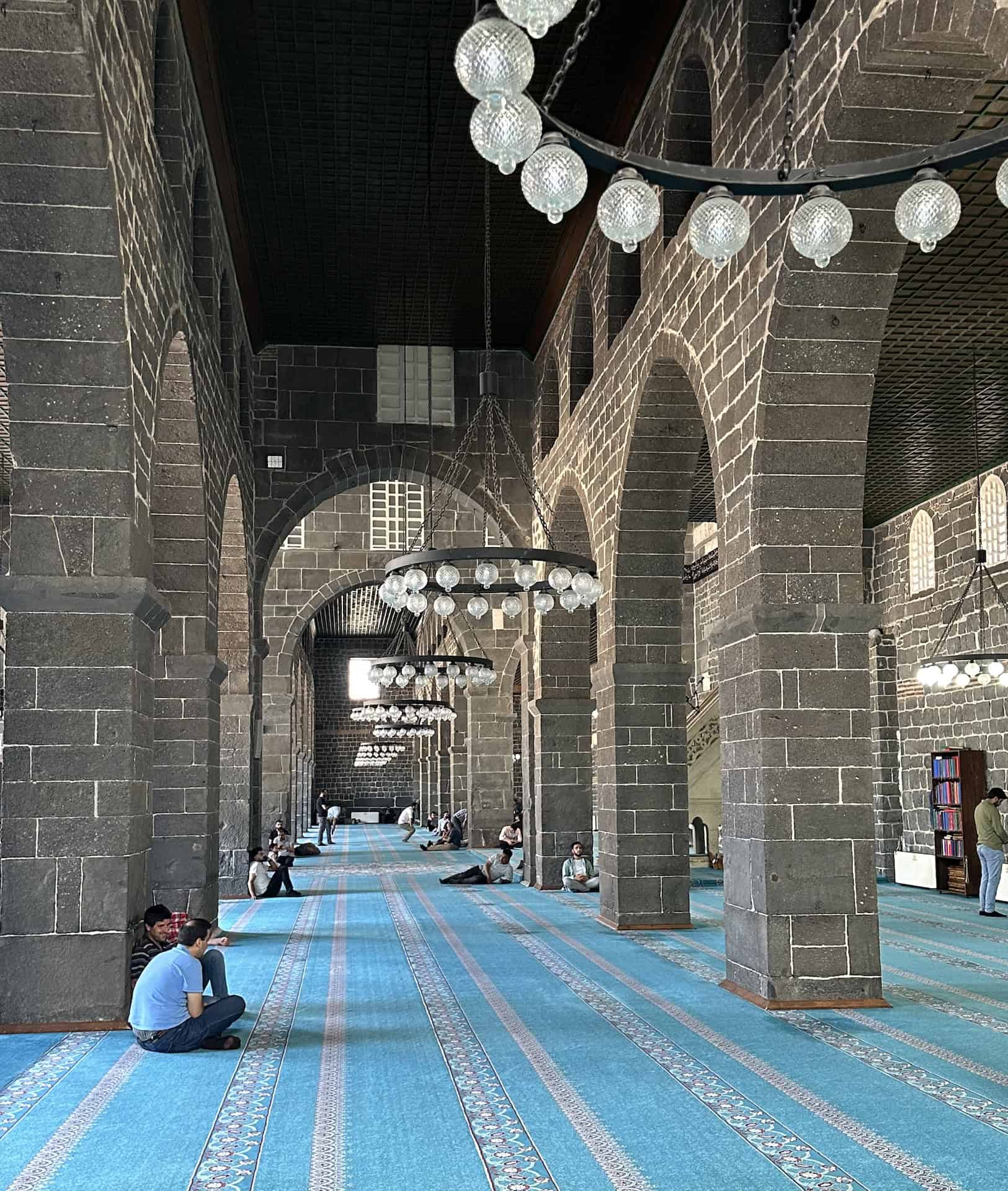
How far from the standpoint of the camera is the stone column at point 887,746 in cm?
1591

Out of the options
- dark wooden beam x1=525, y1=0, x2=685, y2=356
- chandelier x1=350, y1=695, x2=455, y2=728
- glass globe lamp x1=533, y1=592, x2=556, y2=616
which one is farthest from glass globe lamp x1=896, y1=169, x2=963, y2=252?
chandelier x1=350, y1=695, x2=455, y2=728

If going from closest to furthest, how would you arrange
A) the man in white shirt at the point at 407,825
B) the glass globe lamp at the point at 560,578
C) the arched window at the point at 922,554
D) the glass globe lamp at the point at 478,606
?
1. the glass globe lamp at the point at 560,578
2. the glass globe lamp at the point at 478,606
3. the arched window at the point at 922,554
4. the man in white shirt at the point at 407,825

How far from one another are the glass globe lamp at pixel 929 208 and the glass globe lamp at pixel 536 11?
47.9 inches

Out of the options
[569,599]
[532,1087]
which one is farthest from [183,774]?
[532,1087]

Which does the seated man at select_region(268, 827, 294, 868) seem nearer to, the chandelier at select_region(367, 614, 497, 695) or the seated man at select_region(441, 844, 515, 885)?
the seated man at select_region(441, 844, 515, 885)

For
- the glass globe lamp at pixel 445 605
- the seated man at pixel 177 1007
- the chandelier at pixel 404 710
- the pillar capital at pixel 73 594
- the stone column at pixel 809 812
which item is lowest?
the seated man at pixel 177 1007

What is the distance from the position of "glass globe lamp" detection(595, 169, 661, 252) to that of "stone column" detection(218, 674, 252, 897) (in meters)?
11.2

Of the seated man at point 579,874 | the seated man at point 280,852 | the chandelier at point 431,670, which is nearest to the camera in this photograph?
the seated man at point 579,874

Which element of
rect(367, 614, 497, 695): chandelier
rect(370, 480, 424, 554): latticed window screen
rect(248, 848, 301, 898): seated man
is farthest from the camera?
rect(370, 480, 424, 554): latticed window screen

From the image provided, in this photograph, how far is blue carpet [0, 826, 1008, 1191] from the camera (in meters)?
4.03

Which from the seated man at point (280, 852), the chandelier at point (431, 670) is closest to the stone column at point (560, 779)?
the chandelier at point (431, 670)

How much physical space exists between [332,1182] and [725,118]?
20.4 feet

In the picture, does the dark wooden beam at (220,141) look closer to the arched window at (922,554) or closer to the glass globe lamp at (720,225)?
the glass globe lamp at (720,225)

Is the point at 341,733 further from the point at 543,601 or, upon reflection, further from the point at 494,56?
the point at 494,56
